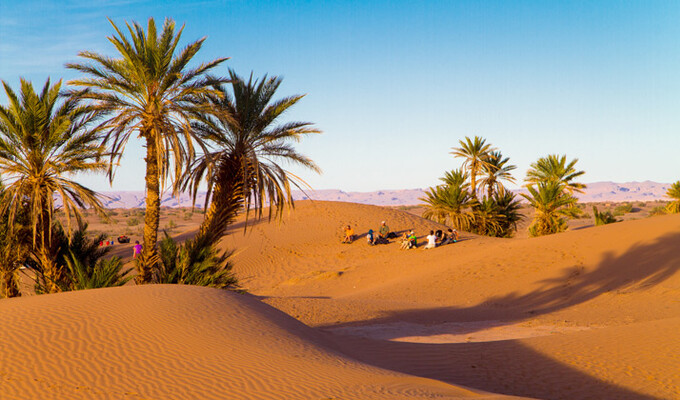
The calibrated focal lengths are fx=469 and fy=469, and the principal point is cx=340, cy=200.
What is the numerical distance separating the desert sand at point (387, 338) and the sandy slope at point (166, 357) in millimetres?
→ 28

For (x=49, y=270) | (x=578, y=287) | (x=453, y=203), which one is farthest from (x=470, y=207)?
(x=49, y=270)

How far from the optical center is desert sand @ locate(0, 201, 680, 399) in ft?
20.3

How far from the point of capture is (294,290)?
74.8 feet

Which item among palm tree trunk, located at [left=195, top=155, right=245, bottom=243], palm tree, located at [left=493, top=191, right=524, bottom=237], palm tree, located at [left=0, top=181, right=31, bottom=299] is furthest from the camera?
palm tree, located at [left=493, top=191, right=524, bottom=237]

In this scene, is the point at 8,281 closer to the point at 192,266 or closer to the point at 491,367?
the point at 192,266

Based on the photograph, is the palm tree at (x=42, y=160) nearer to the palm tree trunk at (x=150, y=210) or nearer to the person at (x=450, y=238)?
the palm tree trunk at (x=150, y=210)

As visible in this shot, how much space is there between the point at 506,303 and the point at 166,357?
1435 cm

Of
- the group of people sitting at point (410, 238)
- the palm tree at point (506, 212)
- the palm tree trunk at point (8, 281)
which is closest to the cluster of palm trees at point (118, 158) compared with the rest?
the palm tree trunk at point (8, 281)

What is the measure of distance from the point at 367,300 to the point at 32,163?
12385 mm

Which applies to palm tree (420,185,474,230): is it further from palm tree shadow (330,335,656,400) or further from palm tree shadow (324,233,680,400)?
palm tree shadow (330,335,656,400)

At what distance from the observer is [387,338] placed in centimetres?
1270

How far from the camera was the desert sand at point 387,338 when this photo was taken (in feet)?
20.3

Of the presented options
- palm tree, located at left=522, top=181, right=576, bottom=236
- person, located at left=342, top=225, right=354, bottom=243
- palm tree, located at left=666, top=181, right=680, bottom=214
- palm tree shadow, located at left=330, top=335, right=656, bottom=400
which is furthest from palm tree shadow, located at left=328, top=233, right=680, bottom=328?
palm tree, located at left=666, top=181, right=680, bottom=214

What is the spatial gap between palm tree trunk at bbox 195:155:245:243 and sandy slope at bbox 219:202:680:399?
377cm
